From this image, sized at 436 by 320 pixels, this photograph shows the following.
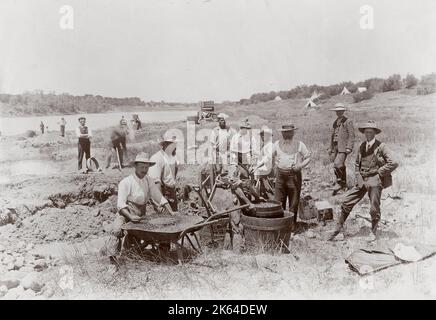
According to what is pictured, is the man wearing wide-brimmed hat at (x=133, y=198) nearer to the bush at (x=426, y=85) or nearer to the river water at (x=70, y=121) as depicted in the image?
the river water at (x=70, y=121)

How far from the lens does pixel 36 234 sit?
28.3 ft

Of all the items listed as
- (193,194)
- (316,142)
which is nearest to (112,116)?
(316,142)

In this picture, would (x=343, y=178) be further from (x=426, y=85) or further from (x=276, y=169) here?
(x=426, y=85)

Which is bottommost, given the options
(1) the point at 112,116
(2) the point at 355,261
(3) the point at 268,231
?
(2) the point at 355,261

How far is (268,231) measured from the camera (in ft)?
22.1

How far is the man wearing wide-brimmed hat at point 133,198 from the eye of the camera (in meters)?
6.40

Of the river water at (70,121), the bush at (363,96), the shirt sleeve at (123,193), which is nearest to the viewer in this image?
the shirt sleeve at (123,193)

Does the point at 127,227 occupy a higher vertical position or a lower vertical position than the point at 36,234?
higher

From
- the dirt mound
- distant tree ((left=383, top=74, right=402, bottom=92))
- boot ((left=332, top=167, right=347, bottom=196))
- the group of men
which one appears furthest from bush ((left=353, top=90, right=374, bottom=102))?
the dirt mound

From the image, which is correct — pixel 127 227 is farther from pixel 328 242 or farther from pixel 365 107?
pixel 365 107

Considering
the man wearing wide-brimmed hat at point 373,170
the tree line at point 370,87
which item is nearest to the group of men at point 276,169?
the man wearing wide-brimmed hat at point 373,170

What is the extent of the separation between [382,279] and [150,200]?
13.2 ft

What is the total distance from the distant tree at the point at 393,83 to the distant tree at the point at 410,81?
460 mm

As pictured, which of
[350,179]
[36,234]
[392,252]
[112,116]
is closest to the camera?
[392,252]
